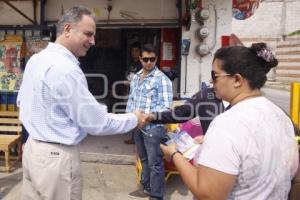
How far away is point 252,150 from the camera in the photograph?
1.54 metres

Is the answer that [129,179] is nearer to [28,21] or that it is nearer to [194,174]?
[28,21]

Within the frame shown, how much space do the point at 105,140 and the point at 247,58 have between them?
5.23m

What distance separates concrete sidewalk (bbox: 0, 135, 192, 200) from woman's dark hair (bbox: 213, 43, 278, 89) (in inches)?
124

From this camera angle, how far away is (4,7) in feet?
19.4

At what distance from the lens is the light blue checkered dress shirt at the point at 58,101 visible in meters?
2.38

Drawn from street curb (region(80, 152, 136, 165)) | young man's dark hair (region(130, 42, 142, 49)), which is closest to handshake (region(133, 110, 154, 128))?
street curb (region(80, 152, 136, 165))

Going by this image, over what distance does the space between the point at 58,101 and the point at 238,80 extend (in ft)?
4.02

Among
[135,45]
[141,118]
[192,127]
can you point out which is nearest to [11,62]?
[135,45]

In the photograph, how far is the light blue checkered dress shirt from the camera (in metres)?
2.38

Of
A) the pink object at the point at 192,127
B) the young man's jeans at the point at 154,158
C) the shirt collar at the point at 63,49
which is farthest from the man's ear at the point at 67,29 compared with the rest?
the pink object at the point at 192,127

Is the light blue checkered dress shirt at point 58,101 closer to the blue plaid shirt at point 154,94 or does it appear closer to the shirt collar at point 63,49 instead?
the shirt collar at point 63,49

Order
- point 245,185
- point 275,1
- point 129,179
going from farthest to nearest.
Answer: point 275,1 → point 129,179 → point 245,185

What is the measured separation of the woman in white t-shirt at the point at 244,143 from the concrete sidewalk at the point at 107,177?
302 cm

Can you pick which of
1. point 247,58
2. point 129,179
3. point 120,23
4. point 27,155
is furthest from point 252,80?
point 120,23
